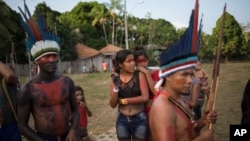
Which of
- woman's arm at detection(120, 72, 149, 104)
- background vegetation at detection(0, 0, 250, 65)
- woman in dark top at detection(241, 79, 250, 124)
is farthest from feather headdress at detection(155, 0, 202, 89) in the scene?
background vegetation at detection(0, 0, 250, 65)

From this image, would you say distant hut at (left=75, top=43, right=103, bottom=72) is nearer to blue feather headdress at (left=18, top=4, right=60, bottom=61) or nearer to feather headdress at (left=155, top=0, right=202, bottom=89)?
blue feather headdress at (left=18, top=4, right=60, bottom=61)

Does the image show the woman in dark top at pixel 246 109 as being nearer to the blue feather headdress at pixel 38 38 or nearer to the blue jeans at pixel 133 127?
the blue jeans at pixel 133 127

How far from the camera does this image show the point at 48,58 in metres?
3.48

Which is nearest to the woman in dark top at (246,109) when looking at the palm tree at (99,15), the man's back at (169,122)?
the man's back at (169,122)

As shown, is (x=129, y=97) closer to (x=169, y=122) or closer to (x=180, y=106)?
(x=180, y=106)

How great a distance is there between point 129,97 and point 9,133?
5.69 feet

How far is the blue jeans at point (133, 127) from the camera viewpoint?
176 inches

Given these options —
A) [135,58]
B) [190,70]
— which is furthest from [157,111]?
[135,58]

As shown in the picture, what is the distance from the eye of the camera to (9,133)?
3.87 m

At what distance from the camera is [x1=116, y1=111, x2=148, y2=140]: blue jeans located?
446 centimetres

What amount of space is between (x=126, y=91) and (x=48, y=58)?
152cm

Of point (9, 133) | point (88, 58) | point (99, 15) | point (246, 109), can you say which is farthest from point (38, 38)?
point (99, 15)

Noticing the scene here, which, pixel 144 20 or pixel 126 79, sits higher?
pixel 144 20

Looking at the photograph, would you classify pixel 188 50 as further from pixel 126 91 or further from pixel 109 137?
pixel 109 137
